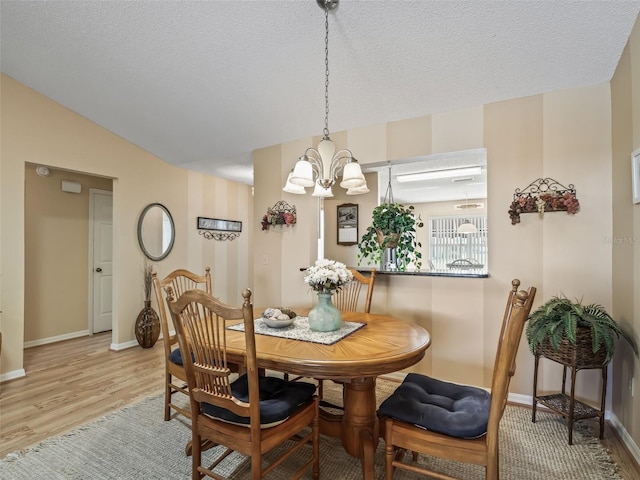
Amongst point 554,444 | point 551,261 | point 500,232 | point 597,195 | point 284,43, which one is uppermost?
point 284,43

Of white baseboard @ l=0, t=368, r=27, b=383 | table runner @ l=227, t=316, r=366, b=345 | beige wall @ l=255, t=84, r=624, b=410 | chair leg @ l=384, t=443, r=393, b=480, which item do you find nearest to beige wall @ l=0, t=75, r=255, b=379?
white baseboard @ l=0, t=368, r=27, b=383

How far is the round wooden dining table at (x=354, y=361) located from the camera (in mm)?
1419

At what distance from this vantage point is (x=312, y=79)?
2707 millimetres

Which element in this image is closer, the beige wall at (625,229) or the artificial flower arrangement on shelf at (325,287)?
the artificial flower arrangement on shelf at (325,287)

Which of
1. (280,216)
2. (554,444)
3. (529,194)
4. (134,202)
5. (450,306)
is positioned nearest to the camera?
(554,444)

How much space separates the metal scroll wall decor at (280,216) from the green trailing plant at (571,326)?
2.41 meters

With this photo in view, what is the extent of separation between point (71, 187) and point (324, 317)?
14.2 ft

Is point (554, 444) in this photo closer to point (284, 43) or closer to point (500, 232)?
point (500, 232)


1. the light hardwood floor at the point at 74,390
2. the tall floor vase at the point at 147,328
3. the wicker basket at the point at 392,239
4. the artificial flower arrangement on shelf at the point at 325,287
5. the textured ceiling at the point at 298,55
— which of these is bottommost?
the light hardwood floor at the point at 74,390

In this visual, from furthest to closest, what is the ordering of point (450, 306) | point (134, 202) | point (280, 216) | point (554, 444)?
1. point (134, 202)
2. point (280, 216)
3. point (450, 306)
4. point (554, 444)

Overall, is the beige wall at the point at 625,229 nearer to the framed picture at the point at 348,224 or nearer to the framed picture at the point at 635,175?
the framed picture at the point at 635,175

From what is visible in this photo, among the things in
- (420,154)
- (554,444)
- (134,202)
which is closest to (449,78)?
(420,154)

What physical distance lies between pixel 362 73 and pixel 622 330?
8.27ft

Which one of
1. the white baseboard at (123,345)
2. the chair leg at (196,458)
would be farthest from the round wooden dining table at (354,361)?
the white baseboard at (123,345)
